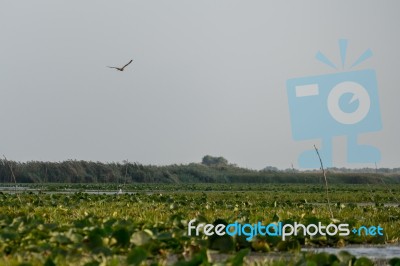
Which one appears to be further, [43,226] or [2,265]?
[43,226]

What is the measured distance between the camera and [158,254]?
790cm

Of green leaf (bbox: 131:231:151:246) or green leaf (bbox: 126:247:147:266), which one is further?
green leaf (bbox: 131:231:151:246)

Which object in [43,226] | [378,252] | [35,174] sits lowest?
[378,252]

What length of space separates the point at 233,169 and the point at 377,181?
12168 mm

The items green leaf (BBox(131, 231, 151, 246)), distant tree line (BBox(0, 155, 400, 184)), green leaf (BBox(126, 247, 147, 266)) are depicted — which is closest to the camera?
green leaf (BBox(126, 247, 147, 266))

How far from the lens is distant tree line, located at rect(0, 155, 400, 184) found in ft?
154

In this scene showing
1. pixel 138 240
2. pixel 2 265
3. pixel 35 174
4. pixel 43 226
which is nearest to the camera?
pixel 2 265

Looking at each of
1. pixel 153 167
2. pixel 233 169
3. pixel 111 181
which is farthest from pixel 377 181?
pixel 111 181

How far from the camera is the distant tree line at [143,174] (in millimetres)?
46844

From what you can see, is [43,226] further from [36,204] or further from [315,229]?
[36,204]

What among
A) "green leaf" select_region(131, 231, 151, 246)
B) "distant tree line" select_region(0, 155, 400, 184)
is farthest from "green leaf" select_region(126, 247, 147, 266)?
"distant tree line" select_region(0, 155, 400, 184)

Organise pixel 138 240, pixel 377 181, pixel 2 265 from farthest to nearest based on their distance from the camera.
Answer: pixel 377 181 < pixel 138 240 < pixel 2 265

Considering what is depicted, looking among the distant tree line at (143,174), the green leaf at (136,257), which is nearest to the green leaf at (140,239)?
the green leaf at (136,257)

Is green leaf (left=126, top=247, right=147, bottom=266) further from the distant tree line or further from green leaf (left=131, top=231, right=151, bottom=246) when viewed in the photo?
the distant tree line
